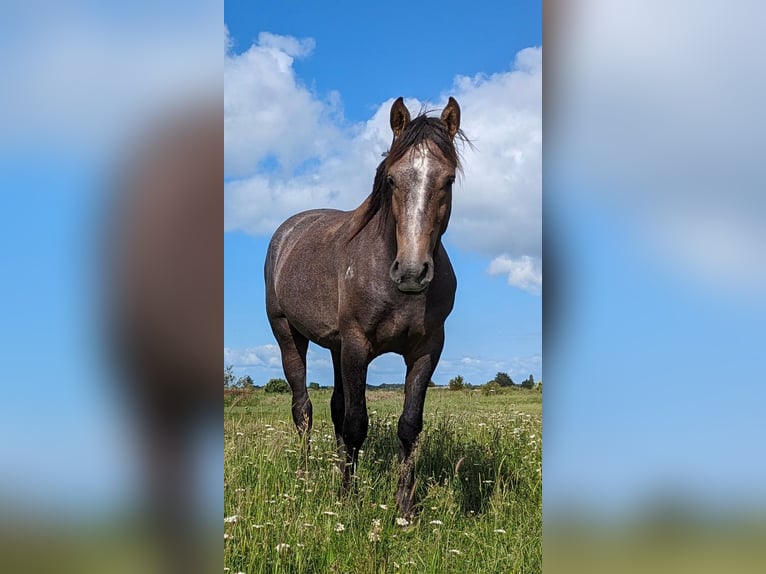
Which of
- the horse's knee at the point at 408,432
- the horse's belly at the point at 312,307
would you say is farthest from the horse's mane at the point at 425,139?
the horse's knee at the point at 408,432

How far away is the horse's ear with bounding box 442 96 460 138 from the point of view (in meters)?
3.97

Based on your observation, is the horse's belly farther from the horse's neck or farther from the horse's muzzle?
the horse's muzzle

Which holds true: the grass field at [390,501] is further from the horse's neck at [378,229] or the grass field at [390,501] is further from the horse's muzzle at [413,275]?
the horse's neck at [378,229]

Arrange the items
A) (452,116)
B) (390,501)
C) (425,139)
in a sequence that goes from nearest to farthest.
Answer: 1. (425,139)
2. (452,116)
3. (390,501)

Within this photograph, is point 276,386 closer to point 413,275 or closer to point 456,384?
point 456,384

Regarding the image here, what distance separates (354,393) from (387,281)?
3.21 ft

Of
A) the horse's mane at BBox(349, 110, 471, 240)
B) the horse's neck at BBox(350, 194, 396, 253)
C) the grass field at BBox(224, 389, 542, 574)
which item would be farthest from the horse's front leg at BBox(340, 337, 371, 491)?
the horse's mane at BBox(349, 110, 471, 240)

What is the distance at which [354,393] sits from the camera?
15.5 ft

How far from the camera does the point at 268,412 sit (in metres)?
7.32

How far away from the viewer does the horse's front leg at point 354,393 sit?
4633 millimetres

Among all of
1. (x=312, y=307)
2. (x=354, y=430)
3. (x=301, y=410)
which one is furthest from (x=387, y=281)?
(x=301, y=410)

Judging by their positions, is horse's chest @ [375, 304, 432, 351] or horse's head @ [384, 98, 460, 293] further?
horse's chest @ [375, 304, 432, 351]
